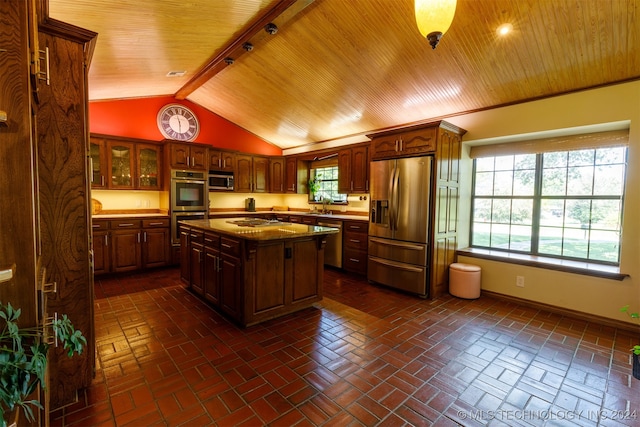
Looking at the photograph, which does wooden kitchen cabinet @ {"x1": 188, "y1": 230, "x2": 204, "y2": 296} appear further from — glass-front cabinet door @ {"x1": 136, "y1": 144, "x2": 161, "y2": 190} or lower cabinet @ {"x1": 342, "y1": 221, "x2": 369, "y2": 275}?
lower cabinet @ {"x1": 342, "y1": 221, "x2": 369, "y2": 275}

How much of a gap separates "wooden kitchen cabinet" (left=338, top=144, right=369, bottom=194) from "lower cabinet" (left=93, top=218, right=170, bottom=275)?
3.18 meters

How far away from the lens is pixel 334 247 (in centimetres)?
521

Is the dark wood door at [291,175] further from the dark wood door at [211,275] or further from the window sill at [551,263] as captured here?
the window sill at [551,263]

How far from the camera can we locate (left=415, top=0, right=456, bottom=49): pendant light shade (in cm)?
171

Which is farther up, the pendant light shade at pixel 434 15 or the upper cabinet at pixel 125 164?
the pendant light shade at pixel 434 15

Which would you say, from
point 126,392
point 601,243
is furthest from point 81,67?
point 601,243

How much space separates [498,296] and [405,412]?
2.69 metres

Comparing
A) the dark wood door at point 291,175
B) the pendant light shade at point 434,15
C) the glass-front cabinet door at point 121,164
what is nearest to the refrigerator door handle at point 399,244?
the pendant light shade at point 434,15

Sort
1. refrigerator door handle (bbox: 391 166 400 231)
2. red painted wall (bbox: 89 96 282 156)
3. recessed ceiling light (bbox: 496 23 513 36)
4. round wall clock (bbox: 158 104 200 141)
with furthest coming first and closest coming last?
1. round wall clock (bbox: 158 104 200 141)
2. red painted wall (bbox: 89 96 282 156)
3. refrigerator door handle (bbox: 391 166 400 231)
4. recessed ceiling light (bbox: 496 23 513 36)

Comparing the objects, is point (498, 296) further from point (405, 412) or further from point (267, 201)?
point (267, 201)

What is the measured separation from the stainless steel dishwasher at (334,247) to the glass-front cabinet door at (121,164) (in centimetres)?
336

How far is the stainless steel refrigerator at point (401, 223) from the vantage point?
12.3 ft

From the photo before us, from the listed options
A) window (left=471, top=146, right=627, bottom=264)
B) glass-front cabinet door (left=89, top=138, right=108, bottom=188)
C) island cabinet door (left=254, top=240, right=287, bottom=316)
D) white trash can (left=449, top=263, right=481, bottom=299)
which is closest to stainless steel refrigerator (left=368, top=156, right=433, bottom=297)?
white trash can (left=449, top=263, right=481, bottom=299)

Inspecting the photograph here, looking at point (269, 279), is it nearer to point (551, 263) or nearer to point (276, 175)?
point (551, 263)
